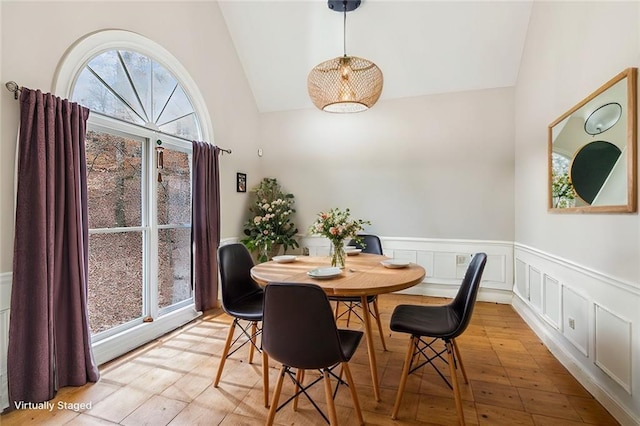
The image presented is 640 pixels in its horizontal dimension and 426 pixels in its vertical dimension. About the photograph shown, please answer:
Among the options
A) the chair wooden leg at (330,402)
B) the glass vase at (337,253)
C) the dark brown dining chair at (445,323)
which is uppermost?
the glass vase at (337,253)

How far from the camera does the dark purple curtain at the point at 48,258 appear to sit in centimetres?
189

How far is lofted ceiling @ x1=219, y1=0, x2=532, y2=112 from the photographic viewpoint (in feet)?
11.3

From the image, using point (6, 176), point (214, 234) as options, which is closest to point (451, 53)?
point (214, 234)

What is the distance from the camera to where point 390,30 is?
12.1 feet

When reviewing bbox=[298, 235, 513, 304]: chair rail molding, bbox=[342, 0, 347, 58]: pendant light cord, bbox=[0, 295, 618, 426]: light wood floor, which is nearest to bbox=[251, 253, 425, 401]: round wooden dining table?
bbox=[0, 295, 618, 426]: light wood floor

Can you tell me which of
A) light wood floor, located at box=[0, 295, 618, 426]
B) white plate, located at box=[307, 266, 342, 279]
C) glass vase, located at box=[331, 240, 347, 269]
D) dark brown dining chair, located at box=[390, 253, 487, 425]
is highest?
glass vase, located at box=[331, 240, 347, 269]

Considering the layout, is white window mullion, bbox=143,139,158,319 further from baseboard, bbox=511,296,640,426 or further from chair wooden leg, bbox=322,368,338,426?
baseboard, bbox=511,296,640,426

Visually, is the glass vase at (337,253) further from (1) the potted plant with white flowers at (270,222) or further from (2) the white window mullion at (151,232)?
(1) the potted plant with white flowers at (270,222)

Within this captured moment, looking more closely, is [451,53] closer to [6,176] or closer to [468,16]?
[468,16]

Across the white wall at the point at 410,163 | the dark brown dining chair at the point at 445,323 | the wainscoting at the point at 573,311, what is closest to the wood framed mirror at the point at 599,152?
the wainscoting at the point at 573,311

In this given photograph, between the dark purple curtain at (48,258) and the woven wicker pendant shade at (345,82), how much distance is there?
5.90ft

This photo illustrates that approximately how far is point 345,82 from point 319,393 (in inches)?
94.9

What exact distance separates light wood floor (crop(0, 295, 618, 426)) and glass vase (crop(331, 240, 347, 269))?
822mm

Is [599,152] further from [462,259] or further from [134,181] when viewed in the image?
[134,181]
